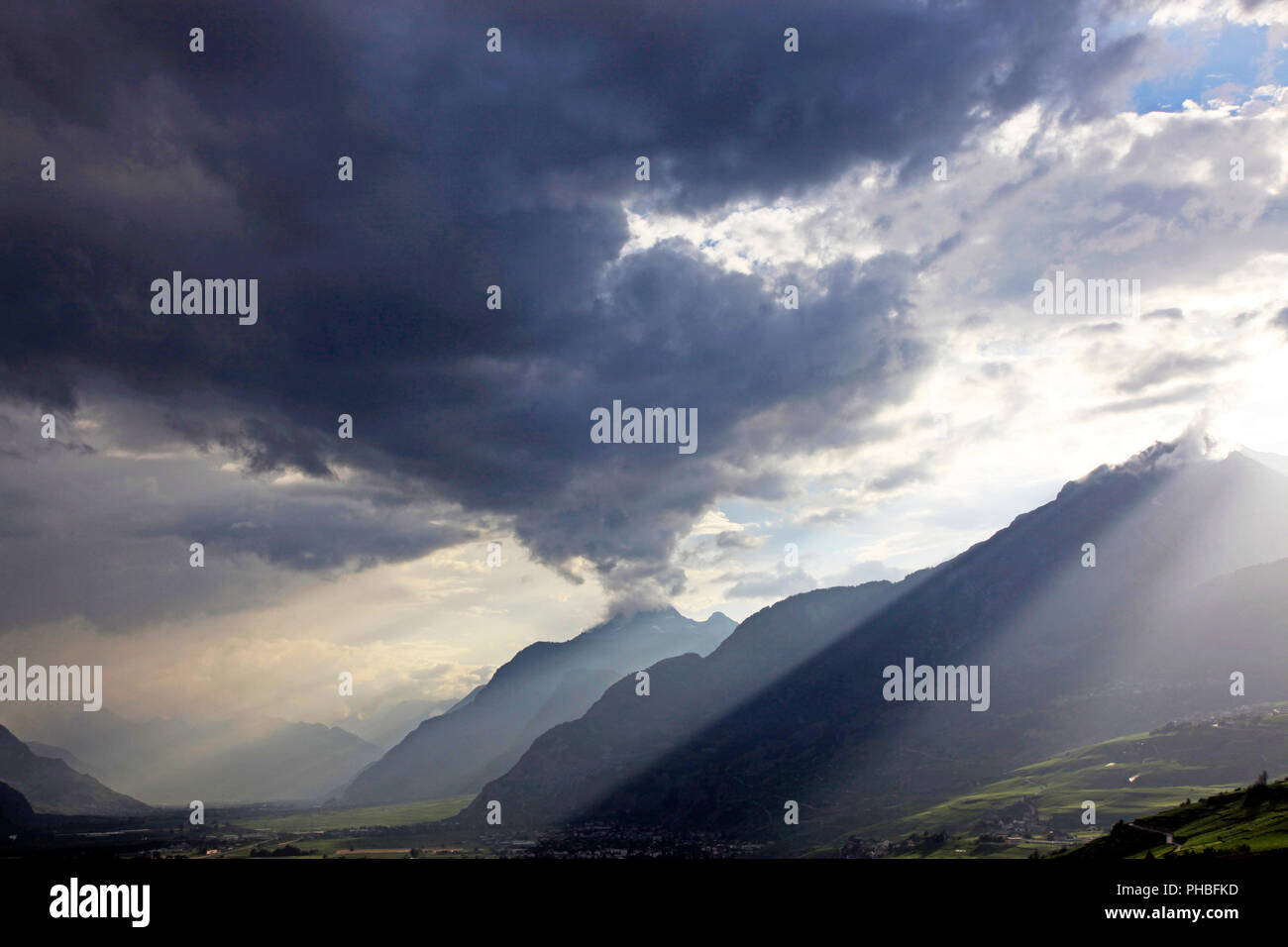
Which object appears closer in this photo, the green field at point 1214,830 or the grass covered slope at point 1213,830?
the grass covered slope at point 1213,830

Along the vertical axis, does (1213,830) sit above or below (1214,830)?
below

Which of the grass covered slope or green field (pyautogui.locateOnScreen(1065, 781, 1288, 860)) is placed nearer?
the grass covered slope

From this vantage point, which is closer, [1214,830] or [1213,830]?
[1214,830]
